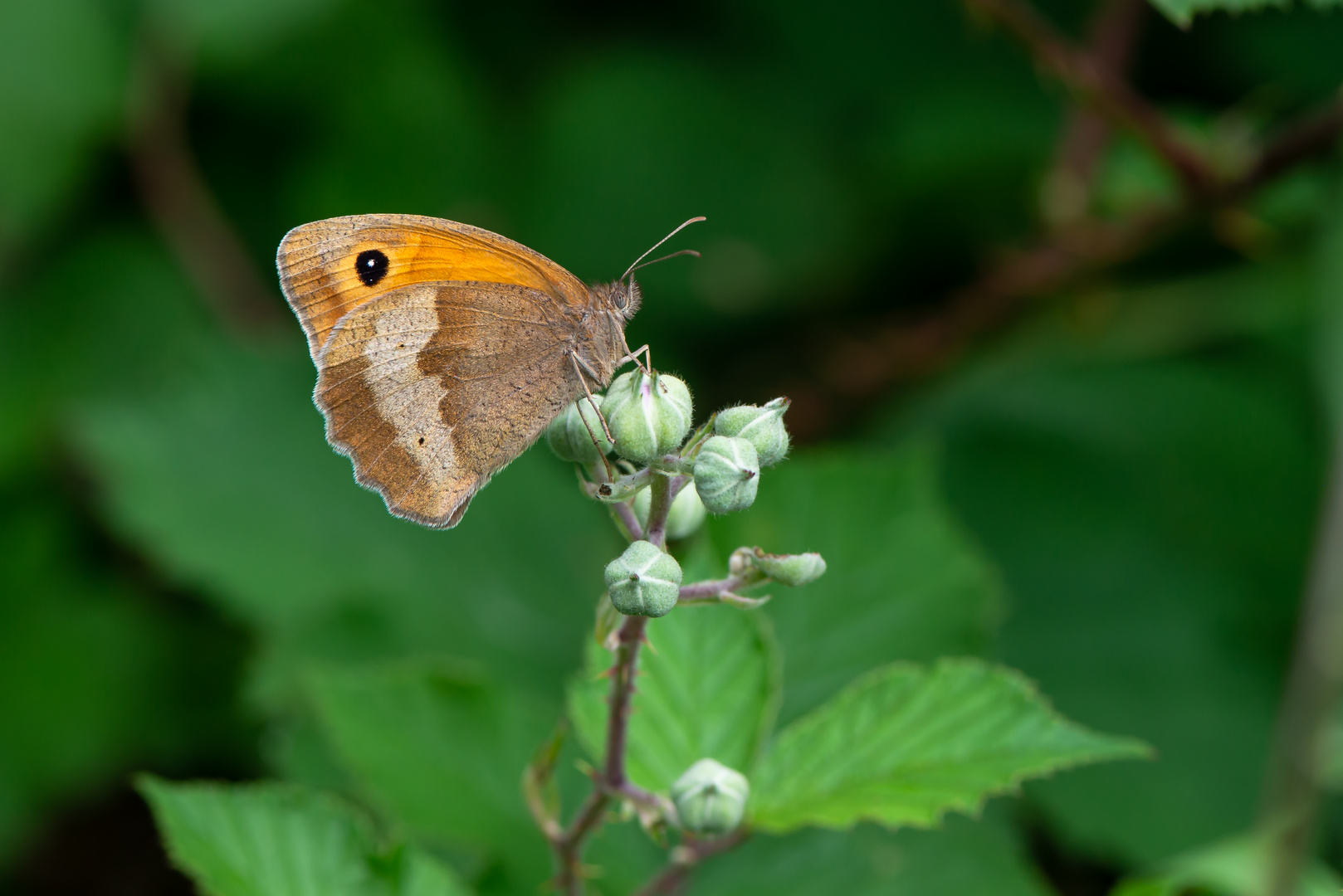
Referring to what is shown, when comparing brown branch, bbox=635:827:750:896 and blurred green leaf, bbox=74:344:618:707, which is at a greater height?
blurred green leaf, bbox=74:344:618:707

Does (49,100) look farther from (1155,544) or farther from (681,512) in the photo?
(1155,544)

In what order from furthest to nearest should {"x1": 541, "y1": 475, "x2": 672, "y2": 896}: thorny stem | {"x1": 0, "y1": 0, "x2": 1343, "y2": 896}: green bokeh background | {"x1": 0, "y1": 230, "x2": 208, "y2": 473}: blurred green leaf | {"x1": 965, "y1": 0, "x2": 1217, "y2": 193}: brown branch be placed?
{"x1": 0, "y1": 230, "x2": 208, "y2": 473}: blurred green leaf
{"x1": 0, "y1": 0, "x2": 1343, "y2": 896}: green bokeh background
{"x1": 965, "y1": 0, "x2": 1217, "y2": 193}: brown branch
{"x1": 541, "y1": 475, "x2": 672, "y2": 896}: thorny stem

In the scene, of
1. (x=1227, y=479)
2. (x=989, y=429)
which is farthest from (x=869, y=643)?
(x=1227, y=479)

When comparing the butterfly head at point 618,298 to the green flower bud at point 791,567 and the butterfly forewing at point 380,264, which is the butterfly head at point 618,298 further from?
the green flower bud at point 791,567

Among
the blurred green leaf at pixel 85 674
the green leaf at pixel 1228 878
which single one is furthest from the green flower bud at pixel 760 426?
the blurred green leaf at pixel 85 674

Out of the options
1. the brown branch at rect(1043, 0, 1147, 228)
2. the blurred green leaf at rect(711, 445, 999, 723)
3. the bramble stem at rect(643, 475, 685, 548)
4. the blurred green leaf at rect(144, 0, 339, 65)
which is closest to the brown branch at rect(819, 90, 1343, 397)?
the brown branch at rect(1043, 0, 1147, 228)

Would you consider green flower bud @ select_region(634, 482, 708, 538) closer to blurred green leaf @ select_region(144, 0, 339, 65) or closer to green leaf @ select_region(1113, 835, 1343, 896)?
green leaf @ select_region(1113, 835, 1343, 896)

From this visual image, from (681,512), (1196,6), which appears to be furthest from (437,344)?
(1196,6)
